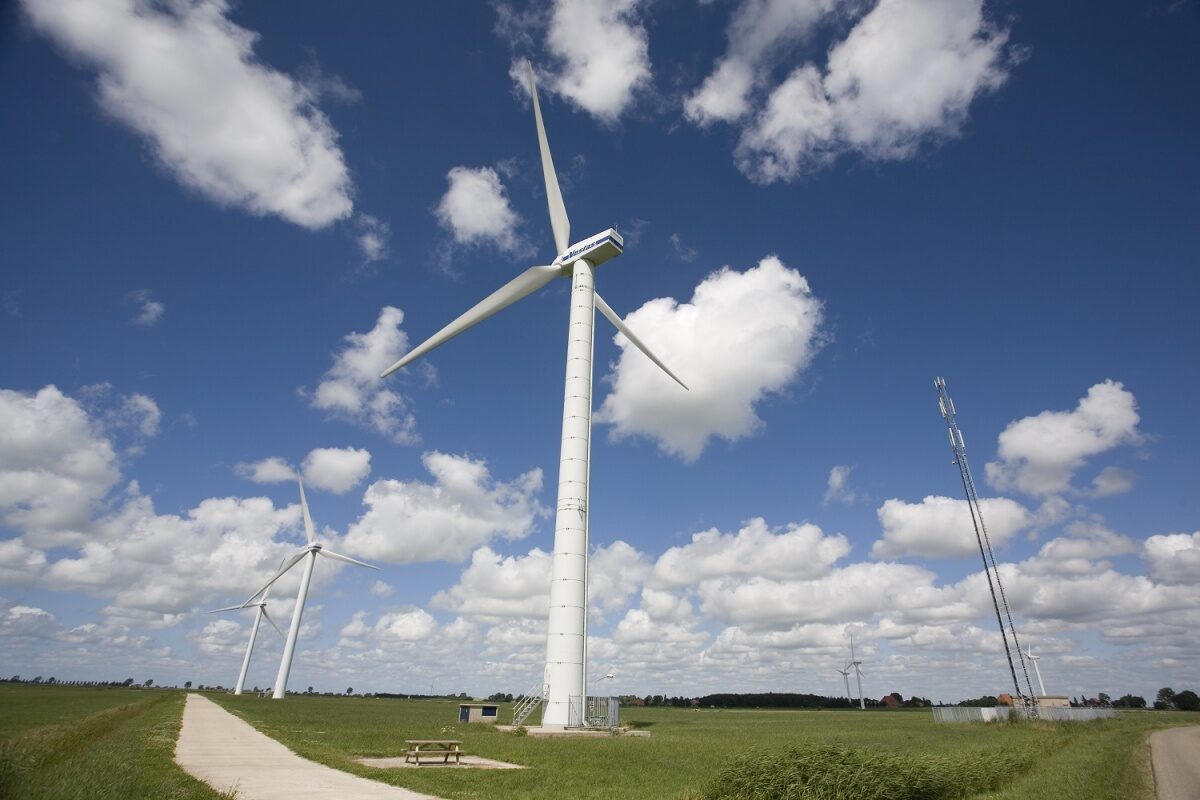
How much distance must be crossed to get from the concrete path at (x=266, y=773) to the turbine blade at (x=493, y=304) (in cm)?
3114

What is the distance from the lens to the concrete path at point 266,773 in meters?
16.5

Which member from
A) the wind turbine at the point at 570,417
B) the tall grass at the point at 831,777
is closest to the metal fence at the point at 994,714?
the wind turbine at the point at 570,417

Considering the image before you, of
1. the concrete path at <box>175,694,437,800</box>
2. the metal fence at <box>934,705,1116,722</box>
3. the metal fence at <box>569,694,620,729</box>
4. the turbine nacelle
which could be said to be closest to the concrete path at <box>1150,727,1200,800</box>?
the metal fence at <box>934,705,1116,722</box>

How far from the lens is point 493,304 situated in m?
56.5

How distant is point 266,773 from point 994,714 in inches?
3006

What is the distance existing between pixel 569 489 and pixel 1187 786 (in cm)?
3505

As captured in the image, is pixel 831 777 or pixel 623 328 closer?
pixel 831 777

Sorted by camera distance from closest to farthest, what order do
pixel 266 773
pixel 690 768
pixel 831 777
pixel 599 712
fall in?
1. pixel 831 777
2. pixel 266 773
3. pixel 690 768
4. pixel 599 712

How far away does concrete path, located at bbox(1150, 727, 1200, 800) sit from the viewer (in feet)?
78.8

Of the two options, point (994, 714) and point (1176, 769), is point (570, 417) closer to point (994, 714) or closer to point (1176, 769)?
point (1176, 769)

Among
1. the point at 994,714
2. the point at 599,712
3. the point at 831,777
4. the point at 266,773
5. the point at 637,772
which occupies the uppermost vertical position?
the point at 994,714

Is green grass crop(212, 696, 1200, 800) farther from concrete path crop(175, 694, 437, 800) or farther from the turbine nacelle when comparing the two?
the turbine nacelle

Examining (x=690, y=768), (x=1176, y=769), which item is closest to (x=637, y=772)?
(x=690, y=768)

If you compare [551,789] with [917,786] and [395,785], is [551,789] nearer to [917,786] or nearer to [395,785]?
[395,785]
